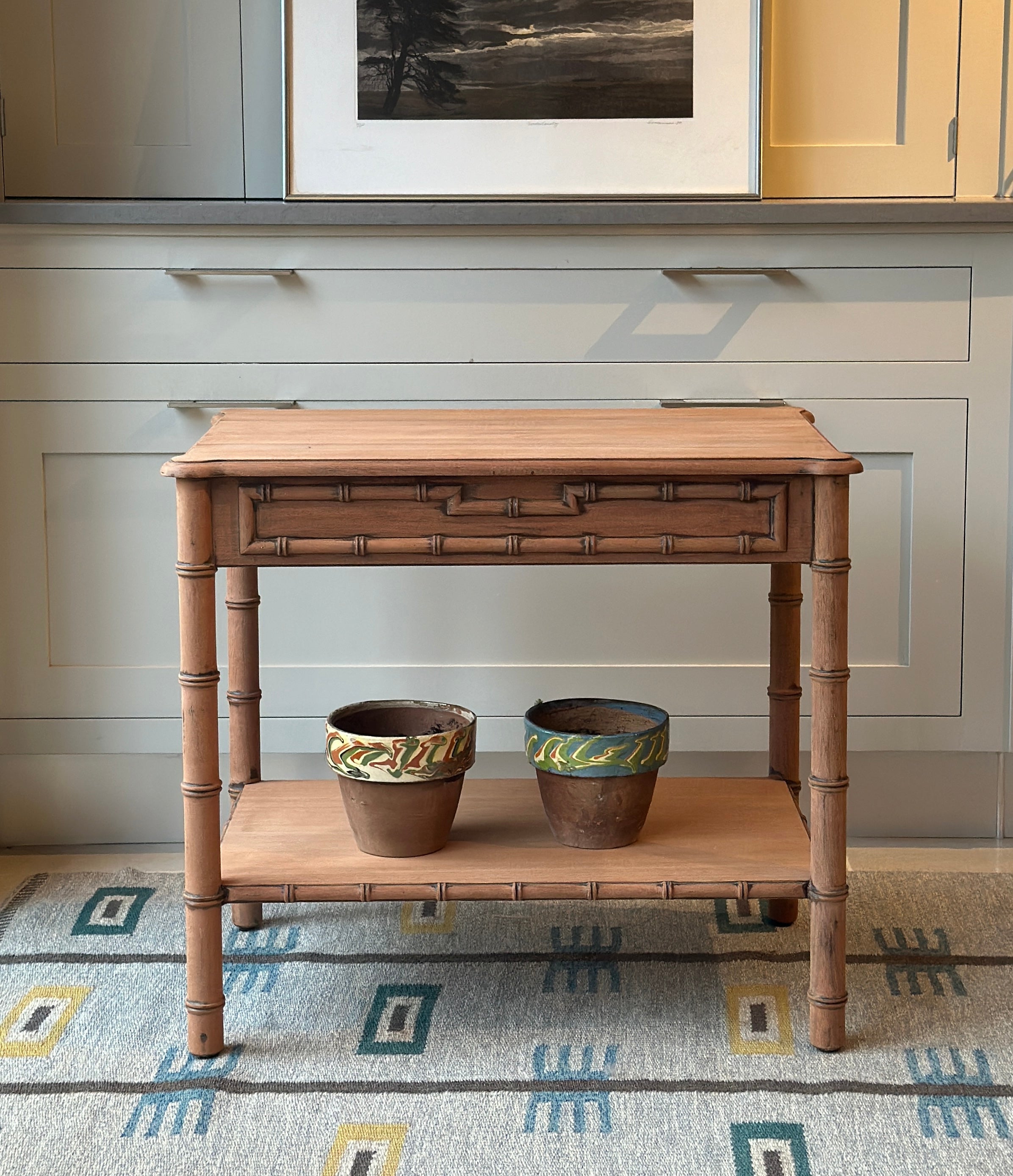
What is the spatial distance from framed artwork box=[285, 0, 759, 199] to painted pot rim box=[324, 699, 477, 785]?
961 millimetres

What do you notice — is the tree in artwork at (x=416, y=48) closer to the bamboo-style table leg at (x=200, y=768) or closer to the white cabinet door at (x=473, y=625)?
the white cabinet door at (x=473, y=625)

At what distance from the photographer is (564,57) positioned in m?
1.97

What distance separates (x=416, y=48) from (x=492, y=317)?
47 cm

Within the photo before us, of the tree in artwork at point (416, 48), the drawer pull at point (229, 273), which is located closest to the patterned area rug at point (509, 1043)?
the drawer pull at point (229, 273)

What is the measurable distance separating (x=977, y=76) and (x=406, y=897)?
158 centimetres

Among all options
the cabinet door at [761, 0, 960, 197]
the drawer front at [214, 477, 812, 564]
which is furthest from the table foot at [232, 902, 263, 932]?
the cabinet door at [761, 0, 960, 197]

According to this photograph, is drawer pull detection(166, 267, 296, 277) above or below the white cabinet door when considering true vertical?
above

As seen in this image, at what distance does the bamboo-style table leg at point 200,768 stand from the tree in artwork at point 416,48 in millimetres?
963

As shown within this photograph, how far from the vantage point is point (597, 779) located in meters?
1.45

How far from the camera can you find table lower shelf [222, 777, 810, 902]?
1.39 metres

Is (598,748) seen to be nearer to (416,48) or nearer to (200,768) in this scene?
(200,768)

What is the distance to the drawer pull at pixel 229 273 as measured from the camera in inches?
74.2

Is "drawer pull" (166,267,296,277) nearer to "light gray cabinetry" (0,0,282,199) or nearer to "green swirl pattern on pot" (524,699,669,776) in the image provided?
"light gray cabinetry" (0,0,282,199)

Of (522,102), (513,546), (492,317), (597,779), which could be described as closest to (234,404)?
(492,317)
